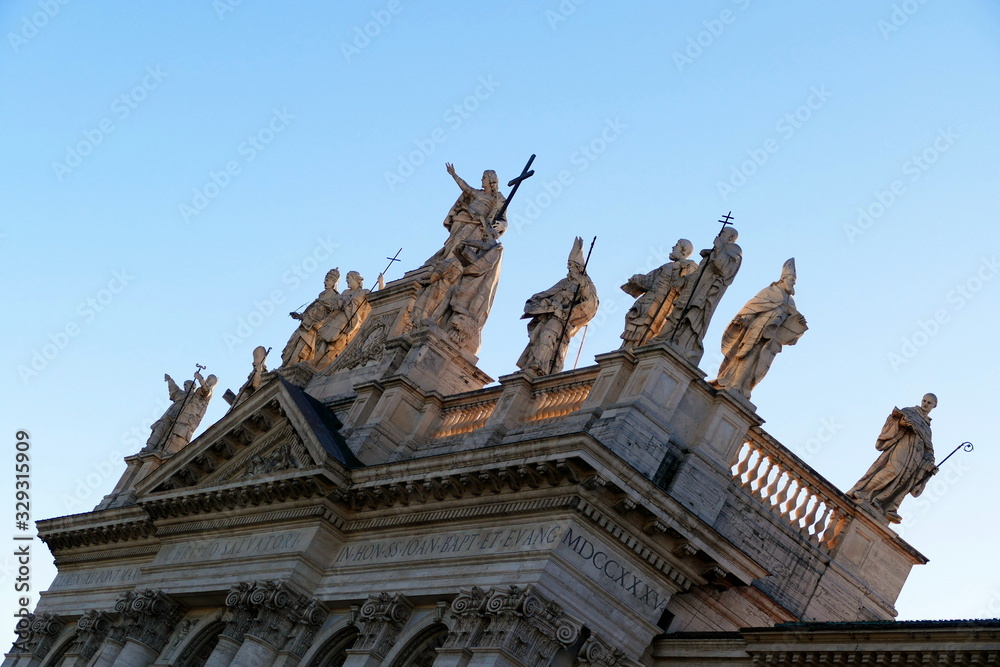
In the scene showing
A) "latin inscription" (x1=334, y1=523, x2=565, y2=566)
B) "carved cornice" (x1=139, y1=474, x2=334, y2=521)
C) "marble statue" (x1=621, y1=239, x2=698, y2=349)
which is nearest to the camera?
"latin inscription" (x1=334, y1=523, x2=565, y2=566)

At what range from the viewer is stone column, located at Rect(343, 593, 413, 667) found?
84.7ft

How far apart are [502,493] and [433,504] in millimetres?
1788

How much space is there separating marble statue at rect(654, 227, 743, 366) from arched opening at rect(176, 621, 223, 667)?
11757 mm

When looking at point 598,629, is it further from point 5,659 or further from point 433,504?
point 5,659

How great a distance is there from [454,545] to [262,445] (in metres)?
7.78

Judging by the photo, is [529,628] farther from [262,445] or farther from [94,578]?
[94,578]

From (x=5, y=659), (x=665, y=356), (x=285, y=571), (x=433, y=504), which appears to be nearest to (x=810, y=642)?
(x=665, y=356)

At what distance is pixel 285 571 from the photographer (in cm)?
2845

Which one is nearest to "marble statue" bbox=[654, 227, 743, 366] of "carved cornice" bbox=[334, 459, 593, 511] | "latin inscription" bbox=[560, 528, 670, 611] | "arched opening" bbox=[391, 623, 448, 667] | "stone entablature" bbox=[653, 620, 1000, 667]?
"carved cornice" bbox=[334, 459, 593, 511]

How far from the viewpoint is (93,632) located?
118 ft

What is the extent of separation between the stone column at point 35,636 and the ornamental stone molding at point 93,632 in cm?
254

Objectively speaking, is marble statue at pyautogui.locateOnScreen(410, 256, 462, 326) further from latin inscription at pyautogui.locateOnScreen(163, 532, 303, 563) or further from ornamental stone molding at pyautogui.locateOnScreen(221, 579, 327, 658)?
ornamental stone molding at pyautogui.locateOnScreen(221, 579, 327, 658)

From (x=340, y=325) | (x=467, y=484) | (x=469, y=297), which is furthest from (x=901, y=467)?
(x=340, y=325)

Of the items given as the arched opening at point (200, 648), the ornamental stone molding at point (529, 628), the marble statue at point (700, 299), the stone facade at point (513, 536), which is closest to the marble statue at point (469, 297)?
the stone facade at point (513, 536)
